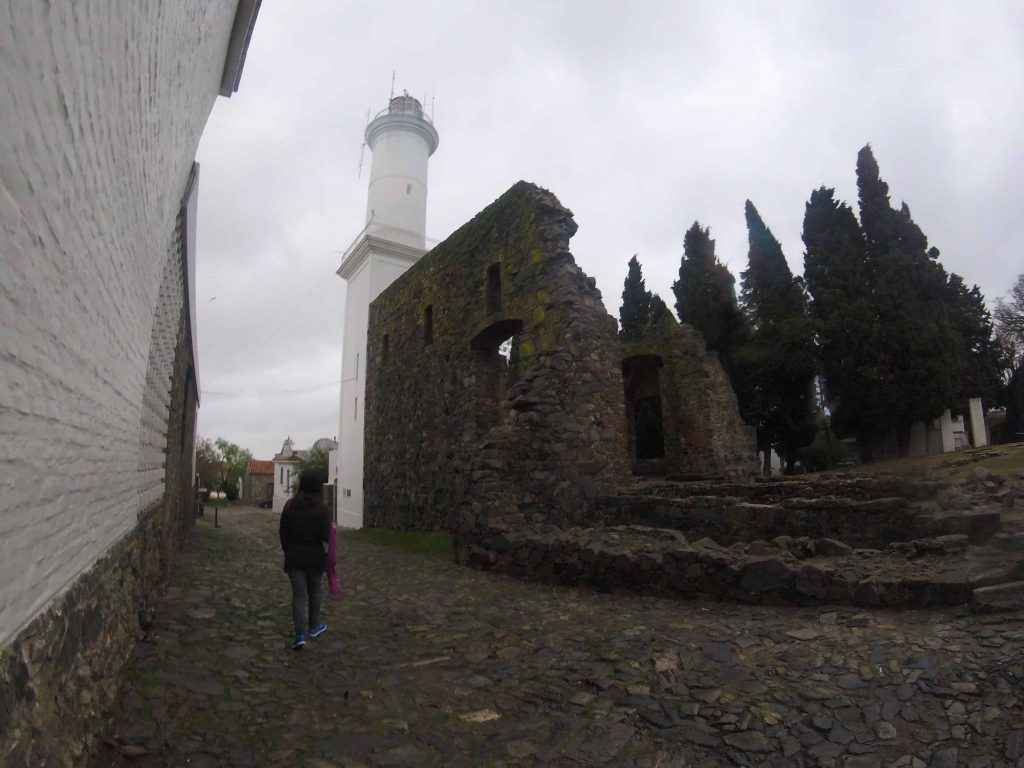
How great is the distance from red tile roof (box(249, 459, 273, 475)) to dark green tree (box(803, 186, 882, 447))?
40.7m

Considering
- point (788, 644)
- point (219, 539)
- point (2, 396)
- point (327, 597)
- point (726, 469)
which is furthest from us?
point (726, 469)

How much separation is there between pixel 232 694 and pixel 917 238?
997 inches

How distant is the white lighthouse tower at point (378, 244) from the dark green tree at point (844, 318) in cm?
1461

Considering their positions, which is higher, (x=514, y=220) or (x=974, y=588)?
(x=514, y=220)

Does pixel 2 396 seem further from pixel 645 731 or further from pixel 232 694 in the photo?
pixel 645 731

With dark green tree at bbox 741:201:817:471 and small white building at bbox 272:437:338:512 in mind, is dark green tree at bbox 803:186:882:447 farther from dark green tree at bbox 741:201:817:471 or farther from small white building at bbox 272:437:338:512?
small white building at bbox 272:437:338:512

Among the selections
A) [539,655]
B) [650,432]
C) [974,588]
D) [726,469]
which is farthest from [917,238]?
[539,655]

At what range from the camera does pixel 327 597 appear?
6.09m

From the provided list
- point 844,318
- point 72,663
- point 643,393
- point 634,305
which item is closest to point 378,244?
point 643,393

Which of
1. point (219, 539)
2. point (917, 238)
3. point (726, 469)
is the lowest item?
point (219, 539)

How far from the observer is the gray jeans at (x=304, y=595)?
4.35 m

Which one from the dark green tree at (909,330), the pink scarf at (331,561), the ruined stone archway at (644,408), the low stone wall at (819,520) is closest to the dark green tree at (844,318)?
the dark green tree at (909,330)

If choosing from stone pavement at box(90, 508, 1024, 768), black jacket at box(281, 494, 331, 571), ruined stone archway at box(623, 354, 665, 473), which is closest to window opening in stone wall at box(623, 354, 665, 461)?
ruined stone archway at box(623, 354, 665, 473)

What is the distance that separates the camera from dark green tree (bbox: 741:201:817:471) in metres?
21.7
